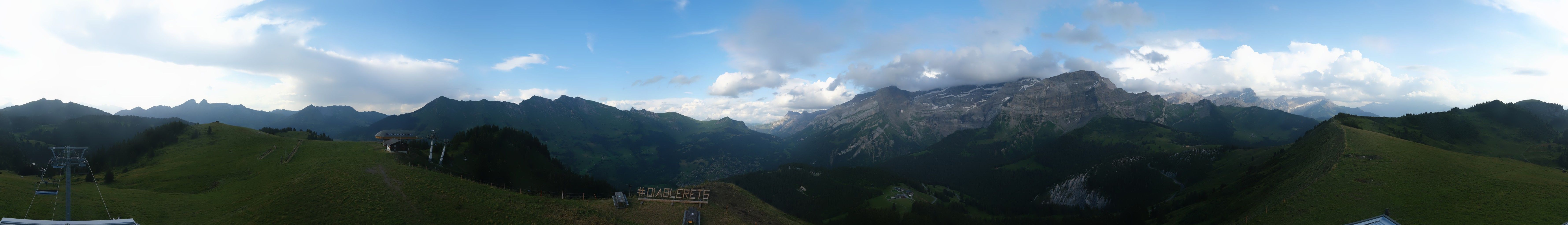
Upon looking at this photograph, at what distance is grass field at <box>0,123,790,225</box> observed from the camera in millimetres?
45250

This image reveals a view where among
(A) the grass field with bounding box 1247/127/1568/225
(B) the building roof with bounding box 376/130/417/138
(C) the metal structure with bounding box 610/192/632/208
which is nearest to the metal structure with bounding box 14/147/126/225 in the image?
(C) the metal structure with bounding box 610/192/632/208

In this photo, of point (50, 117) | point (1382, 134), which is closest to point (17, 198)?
point (1382, 134)

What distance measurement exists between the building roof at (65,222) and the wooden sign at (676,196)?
137ft

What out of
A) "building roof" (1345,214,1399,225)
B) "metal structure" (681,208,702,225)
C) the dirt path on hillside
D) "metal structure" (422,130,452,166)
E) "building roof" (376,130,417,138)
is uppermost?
"building roof" (376,130,417,138)

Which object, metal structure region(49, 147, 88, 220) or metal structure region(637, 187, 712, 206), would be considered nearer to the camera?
metal structure region(49, 147, 88, 220)

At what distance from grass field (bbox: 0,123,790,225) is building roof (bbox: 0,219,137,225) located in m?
5.08

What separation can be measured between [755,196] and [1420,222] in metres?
83.2

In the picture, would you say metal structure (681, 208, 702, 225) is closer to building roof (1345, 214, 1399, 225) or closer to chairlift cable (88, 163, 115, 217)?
chairlift cable (88, 163, 115, 217)

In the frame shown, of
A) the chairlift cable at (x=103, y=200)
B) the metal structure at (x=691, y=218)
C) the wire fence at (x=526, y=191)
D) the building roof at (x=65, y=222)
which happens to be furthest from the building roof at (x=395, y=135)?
the metal structure at (x=691, y=218)

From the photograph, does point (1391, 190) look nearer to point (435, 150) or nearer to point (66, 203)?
point (66, 203)

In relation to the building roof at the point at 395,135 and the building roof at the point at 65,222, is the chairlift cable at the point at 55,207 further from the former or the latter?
the building roof at the point at 395,135

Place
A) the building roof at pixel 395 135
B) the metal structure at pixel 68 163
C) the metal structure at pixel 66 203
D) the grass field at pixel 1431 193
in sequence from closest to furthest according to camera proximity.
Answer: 1. the metal structure at pixel 66 203
2. the metal structure at pixel 68 163
3. the grass field at pixel 1431 193
4. the building roof at pixel 395 135

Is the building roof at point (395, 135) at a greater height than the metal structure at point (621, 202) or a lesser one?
greater

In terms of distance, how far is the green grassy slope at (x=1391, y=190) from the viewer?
5531cm
